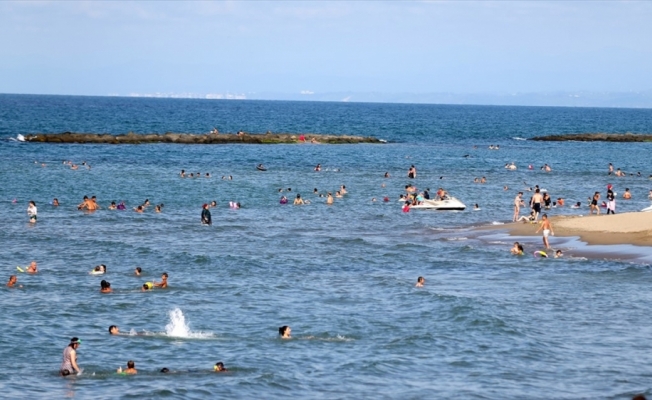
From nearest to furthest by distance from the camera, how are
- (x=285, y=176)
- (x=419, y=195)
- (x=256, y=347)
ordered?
(x=256, y=347), (x=419, y=195), (x=285, y=176)

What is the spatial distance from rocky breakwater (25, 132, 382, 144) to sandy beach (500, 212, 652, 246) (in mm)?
57757

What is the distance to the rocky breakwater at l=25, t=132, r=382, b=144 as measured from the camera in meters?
97.1

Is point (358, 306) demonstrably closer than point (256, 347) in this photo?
No

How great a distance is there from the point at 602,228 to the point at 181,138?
64281 millimetres

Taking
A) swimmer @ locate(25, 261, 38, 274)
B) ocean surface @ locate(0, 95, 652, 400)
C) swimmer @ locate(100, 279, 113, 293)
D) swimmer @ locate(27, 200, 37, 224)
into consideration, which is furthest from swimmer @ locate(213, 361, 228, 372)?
swimmer @ locate(27, 200, 37, 224)

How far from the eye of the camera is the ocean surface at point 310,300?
23.3 meters

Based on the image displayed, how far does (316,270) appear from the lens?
36.5m

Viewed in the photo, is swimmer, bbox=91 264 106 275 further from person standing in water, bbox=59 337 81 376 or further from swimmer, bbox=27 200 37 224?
swimmer, bbox=27 200 37 224

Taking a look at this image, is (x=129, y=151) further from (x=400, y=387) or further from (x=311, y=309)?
(x=400, y=387)

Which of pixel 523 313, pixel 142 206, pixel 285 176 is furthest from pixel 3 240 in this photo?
pixel 285 176

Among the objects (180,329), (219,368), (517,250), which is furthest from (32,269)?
(517,250)

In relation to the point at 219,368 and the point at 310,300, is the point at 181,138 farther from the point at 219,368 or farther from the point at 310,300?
the point at 219,368

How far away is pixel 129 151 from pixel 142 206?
36898mm

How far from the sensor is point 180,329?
27.7 meters
